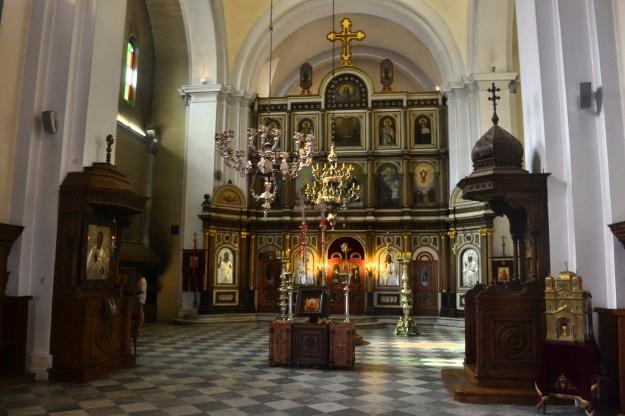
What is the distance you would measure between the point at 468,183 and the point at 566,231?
138cm

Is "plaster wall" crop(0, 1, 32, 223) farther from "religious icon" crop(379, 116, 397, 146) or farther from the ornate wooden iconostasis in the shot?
"religious icon" crop(379, 116, 397, 146)

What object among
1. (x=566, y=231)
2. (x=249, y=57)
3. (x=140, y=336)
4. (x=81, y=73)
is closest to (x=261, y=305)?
(x=140, y=336)

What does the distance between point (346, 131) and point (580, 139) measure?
11.5m

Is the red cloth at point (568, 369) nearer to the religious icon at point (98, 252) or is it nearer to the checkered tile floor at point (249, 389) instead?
the checkered tile floor at point (249, 389)

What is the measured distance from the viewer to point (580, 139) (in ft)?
22.0

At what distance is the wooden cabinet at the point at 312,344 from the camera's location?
813cm

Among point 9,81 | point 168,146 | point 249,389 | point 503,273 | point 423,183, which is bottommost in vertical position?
point 249,389

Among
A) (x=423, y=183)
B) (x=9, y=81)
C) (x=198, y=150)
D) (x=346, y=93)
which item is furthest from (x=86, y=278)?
(x=346, y=93)

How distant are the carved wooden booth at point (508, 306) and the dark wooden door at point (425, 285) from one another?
946cm

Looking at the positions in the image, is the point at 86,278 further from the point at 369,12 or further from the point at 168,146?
the point at 369,12

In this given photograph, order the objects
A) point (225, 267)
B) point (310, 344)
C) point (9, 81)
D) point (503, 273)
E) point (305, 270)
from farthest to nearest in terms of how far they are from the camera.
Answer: point (225, 267)
point (503, 273)
point (305, 270)
point (310, 344)
point (9, 81)

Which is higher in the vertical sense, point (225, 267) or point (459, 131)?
point (459, 131)

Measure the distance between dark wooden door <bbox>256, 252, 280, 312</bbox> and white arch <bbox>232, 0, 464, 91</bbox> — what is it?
18.9ft

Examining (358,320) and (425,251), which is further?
(425,251)
